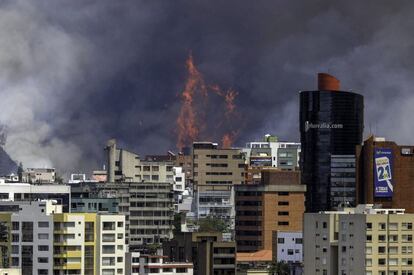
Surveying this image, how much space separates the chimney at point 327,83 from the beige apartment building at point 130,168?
16245 mm

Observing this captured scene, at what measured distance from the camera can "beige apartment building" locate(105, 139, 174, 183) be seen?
15762 centimetres

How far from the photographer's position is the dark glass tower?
155m

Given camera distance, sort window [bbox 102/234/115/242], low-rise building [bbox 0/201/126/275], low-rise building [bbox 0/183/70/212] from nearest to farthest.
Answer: low-rise building [bbox 0/201/126/275], window [bbox 102/234/115/242], low-rise building [bbox 0/183/70/212]

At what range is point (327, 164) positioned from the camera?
508ft

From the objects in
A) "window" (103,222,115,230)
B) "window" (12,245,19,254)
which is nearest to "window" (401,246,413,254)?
"window" (103,222,115,230)

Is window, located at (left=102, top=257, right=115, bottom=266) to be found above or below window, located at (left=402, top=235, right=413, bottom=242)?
below

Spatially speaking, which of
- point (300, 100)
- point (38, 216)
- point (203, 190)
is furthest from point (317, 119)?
point (38, 216)

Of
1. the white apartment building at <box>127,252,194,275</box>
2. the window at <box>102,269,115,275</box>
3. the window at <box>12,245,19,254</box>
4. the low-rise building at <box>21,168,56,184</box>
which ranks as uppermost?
the low-rise building at <box>21,168,56,184</box>

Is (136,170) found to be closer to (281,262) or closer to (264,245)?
(264,245)

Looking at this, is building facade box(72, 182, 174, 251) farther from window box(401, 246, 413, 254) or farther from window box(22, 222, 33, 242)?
window box(22, 222, 33, 242)

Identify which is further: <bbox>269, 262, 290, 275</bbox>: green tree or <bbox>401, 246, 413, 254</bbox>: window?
<bbox>269, 262, 290, 275</bbox>: green tree

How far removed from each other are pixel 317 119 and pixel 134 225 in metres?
23.3

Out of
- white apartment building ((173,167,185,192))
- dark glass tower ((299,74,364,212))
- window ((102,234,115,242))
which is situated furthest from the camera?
white apartment building ((173,167,185,192))

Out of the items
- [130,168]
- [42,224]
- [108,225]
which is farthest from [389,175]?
[42,224]
